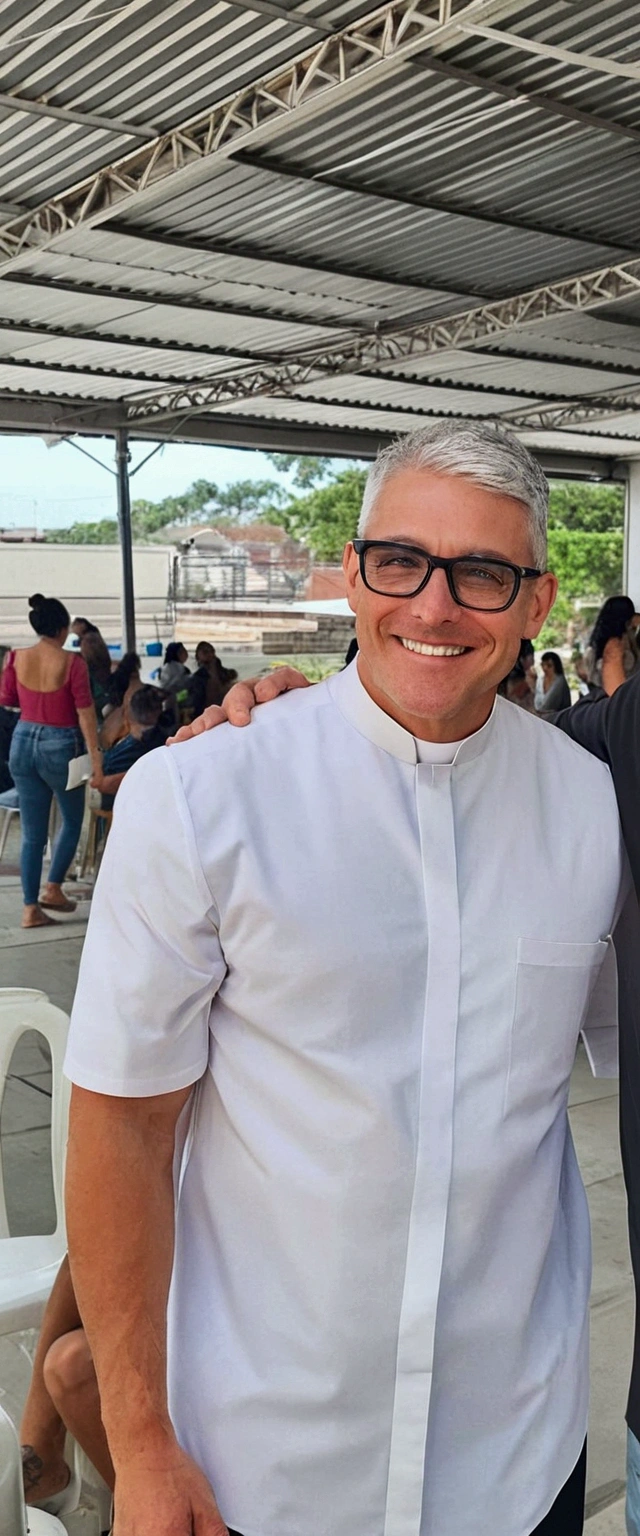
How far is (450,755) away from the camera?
4.05 ft

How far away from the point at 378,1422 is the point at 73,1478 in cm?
102

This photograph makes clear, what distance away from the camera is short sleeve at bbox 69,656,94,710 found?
7.06m

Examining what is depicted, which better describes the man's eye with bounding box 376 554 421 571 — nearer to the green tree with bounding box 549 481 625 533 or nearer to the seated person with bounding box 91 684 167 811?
the seated person with bounding box 91 684 167 811

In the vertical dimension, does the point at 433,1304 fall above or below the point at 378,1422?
above

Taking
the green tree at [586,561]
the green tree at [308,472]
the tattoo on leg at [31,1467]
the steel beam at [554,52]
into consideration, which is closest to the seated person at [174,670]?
the steel beam at [554,52]

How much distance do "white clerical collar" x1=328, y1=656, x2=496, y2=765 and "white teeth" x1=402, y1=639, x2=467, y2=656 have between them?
0.08 meters

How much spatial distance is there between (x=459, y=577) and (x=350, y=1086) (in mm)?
442

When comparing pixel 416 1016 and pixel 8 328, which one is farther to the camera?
pixel 8 328

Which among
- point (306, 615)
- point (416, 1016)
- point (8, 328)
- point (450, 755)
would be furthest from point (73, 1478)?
point (306, 615)

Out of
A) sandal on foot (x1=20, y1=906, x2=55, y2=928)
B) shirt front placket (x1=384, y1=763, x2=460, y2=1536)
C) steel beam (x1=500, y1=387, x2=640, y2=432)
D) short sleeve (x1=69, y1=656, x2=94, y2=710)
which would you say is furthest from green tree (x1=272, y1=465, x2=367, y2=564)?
shirt front placket (x1=384, y1=763, x2=460, y2=1536)

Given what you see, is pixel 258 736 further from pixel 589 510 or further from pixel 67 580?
pixel 589 510

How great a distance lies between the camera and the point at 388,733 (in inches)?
48.3

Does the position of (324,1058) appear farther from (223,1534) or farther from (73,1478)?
(73,1478)

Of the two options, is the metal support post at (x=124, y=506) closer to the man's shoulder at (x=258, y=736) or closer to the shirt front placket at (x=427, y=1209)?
the man's shoulder at (x=258, y=736)
